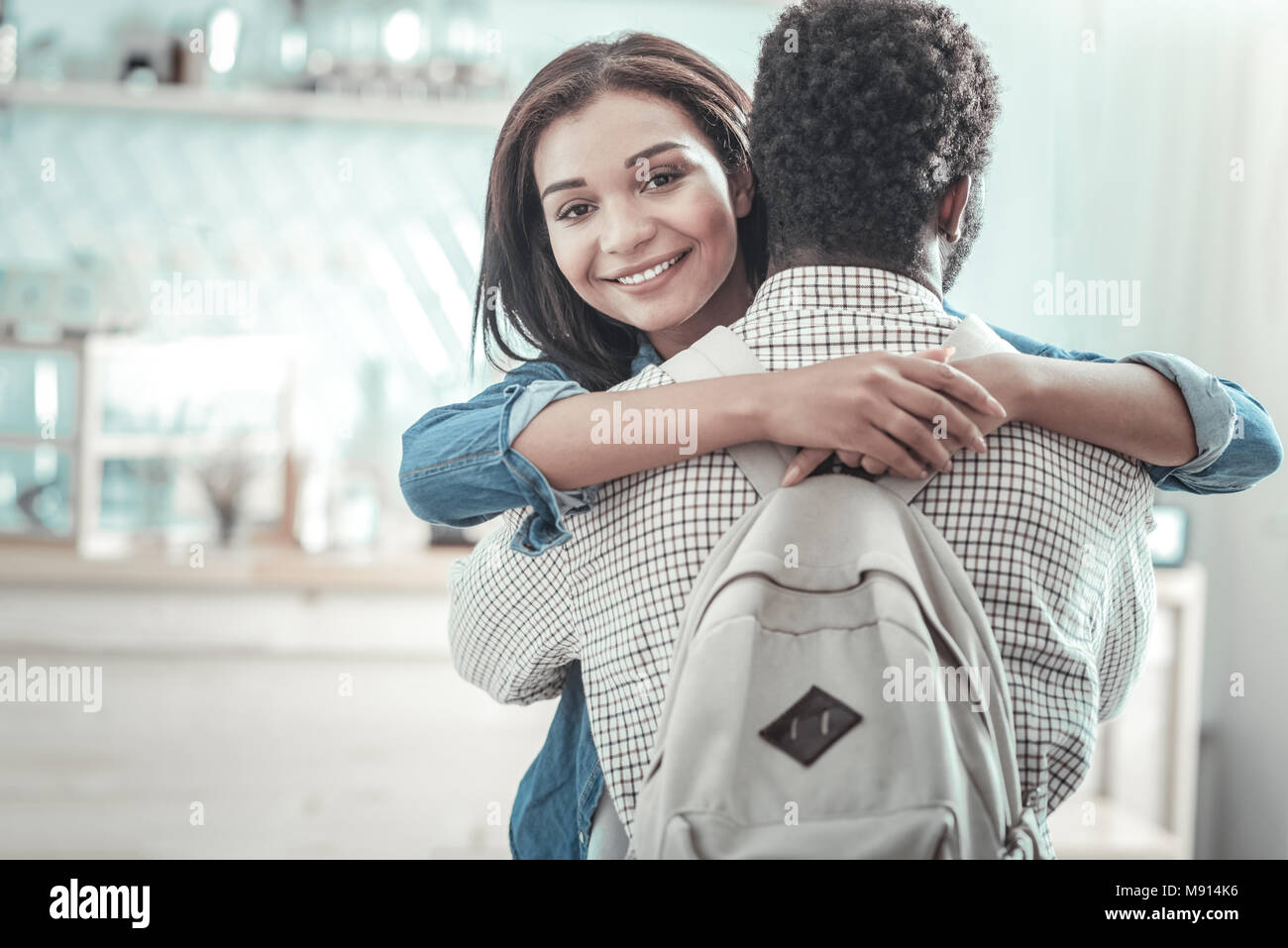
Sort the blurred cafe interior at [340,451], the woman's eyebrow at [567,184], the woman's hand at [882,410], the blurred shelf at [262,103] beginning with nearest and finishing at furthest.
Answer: the woman's hand at [882,410]
the woman's eyebrow at [567,184]
the blurred cafe interior at [340,451]
the blurred shelf at [262,103]

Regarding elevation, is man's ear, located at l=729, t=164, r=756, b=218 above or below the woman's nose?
above

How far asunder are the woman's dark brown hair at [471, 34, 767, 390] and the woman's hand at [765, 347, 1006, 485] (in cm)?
26

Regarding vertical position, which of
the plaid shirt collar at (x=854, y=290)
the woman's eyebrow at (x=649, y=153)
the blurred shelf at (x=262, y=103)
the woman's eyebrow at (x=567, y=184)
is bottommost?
the plaid shirt collar at (x=854, y=290)

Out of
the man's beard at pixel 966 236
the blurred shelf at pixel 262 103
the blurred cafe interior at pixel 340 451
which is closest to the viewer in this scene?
the man's beard at pixel 966 236

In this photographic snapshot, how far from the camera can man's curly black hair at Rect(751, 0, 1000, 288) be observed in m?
0.62

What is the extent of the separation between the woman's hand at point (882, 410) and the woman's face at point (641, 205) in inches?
8.8

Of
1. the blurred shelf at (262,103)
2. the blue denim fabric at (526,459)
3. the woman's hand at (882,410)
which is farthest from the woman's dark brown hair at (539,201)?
the blurred shelf at (262,103)

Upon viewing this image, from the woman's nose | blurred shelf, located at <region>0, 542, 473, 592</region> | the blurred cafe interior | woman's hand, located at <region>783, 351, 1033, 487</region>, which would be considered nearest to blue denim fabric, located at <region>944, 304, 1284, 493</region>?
woman's hand, located at <region>783, 351, 1033, 487</region>

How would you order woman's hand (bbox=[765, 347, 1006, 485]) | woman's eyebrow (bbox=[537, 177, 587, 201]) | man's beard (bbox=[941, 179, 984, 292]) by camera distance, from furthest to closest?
woman's eyebrow (bbox=[537, 177, 587, 201]) < man's beard (bbox=[941, 179, 984, 292]) < woman's hand (bbox=[765, 347, 1006, 485])

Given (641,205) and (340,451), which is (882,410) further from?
(340,451)

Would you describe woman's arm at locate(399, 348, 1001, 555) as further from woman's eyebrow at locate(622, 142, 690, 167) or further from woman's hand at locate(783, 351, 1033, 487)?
woman's eyebrow at locate(622, 142, 690, 167)

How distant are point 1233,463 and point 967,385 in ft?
0.85

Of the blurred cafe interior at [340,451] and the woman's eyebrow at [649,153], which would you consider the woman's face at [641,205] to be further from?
the blurred cafe interior at [340,451]

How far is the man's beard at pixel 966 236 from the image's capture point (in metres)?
0.69
